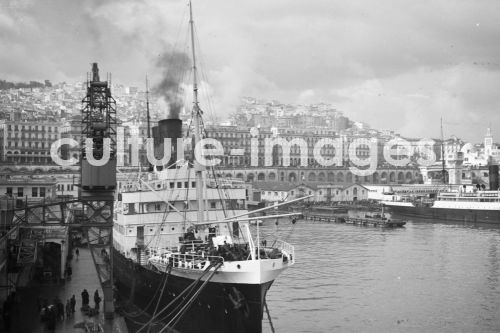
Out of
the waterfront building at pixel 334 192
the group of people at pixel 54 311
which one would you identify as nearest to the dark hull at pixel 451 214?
the waterfront building at pixel 334 192

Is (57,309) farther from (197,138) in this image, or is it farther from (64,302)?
(197,138)

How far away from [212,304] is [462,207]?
5974cm

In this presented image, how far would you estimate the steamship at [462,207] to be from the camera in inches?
2864

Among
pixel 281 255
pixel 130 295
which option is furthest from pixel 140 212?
pixel 281 255

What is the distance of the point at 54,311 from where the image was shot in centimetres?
2320

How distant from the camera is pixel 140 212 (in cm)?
3070

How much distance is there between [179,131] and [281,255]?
52.9ft

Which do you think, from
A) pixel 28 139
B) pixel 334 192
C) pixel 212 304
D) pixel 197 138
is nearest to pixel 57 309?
pixel 212 304

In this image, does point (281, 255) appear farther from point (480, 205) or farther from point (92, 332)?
point (480, 205)

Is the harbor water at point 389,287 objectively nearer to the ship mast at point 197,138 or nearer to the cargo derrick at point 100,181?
the ship mast at point 197,138

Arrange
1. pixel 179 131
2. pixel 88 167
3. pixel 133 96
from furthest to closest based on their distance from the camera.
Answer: pixel 133 96 < pixel 179 131 < pixel 88 167

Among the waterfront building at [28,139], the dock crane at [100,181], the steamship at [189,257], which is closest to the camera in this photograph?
the steamship at [189,257]

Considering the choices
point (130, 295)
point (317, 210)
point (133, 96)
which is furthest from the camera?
point (133, 96)

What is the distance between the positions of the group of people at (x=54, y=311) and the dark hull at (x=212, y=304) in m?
2.77
